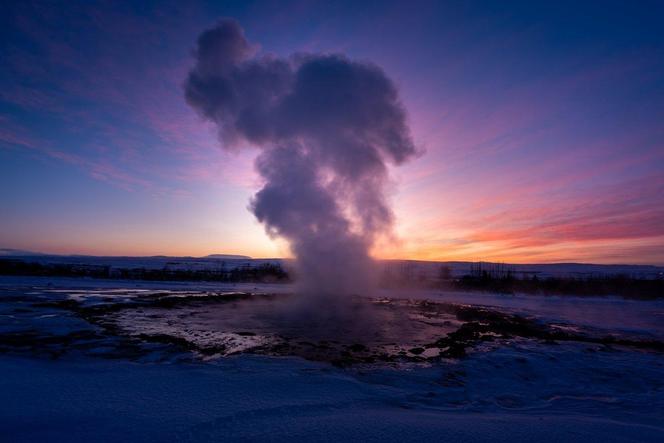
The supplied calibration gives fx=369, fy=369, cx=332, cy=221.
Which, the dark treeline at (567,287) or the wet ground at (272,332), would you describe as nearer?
the wet ground at (272,332)

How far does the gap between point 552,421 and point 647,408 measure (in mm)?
1639

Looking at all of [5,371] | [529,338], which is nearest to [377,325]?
[529,338]

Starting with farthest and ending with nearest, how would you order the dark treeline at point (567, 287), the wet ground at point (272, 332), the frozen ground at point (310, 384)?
the dark treeline at point (567, 287), the wet ground at point (272, 332), the frozen ground at point (310, 384)

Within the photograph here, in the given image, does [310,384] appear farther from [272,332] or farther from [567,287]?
[567,287]

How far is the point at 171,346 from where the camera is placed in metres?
6.09

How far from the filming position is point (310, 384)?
4270mm

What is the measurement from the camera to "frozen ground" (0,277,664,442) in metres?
2.99

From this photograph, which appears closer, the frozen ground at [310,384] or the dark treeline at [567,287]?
the frozen ground at [310,384]

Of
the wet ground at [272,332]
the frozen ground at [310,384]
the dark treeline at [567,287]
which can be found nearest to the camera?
the frozen ground at [310,384]

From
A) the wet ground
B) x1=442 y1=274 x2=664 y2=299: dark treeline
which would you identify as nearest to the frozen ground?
the wet ground

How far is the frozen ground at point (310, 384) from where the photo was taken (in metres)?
2.99

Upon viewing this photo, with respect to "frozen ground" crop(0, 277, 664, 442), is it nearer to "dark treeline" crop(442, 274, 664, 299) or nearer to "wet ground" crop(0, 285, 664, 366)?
"wet ground" crop(0, 285, 664, 366)

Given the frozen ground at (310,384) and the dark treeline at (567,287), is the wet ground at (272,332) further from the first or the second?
the dark treeline at (567,287)

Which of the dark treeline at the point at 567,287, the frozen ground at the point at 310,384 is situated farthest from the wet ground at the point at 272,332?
the dark treeline at the point at 567,287
